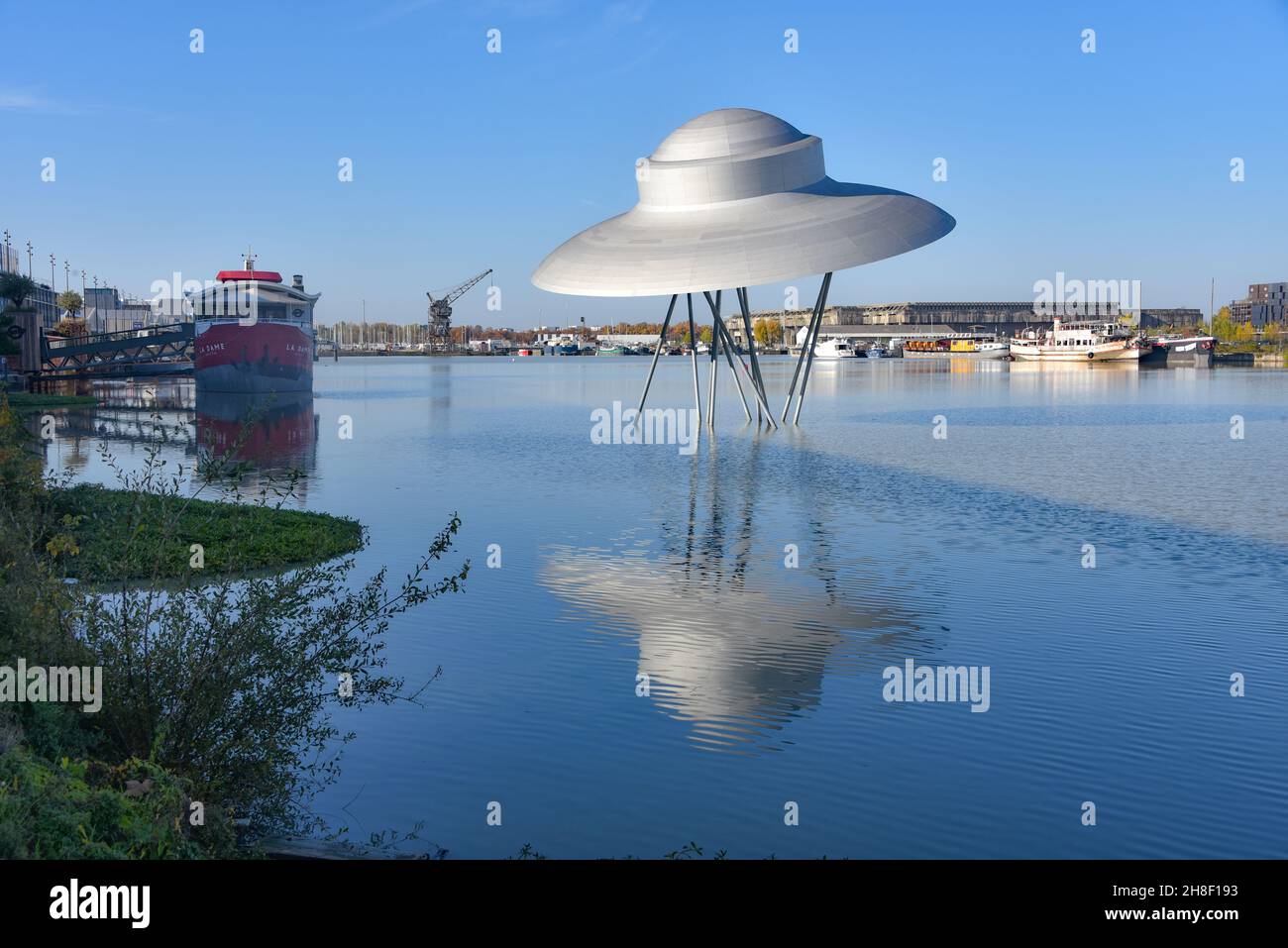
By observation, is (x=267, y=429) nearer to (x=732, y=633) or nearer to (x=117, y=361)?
(x=732, y=633)

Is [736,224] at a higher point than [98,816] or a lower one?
→ higher

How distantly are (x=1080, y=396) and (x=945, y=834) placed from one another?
2548 inches

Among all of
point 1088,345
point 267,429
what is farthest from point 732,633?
point 1088,345

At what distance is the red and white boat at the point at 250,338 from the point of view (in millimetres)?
66250

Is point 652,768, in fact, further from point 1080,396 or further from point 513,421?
point 1080,396

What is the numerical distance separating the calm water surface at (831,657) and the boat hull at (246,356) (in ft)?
118

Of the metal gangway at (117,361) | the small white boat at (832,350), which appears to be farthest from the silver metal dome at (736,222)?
the small white boat at (832,350)

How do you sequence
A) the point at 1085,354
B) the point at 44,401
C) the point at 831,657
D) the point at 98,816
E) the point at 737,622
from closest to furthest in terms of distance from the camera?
the point at 98,816 → the point at 831,657 → the point at 737,622 → the point at 44,401 → the point at 1085,354

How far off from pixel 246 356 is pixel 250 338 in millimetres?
973

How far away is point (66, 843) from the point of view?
6.46 metres

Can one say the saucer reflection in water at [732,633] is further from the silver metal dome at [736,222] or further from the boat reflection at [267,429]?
the silver metal dome at [736,222]

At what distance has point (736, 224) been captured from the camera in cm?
3900
